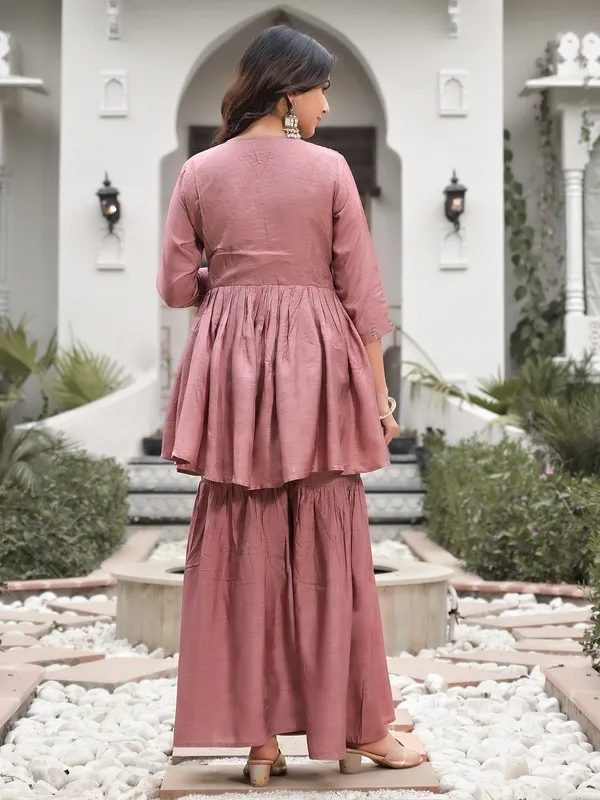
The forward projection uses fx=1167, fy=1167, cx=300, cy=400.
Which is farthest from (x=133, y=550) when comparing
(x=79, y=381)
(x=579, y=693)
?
(x=579, y=693)

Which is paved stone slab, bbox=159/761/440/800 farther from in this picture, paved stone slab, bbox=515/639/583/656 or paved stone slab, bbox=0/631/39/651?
paved stone slab, bbox=0/631/39/651

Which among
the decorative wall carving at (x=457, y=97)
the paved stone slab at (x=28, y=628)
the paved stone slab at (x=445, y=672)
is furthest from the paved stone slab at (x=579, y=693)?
the decorative wall carving at (x=457, y=97)

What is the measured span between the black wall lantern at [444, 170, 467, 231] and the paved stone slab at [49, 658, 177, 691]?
277 inches

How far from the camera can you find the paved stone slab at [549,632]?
4.74 metres

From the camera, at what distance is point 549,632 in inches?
190

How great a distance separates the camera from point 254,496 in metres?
2.68

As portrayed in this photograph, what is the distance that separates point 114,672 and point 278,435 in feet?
5.72

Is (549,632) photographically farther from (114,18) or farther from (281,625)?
(114,18)

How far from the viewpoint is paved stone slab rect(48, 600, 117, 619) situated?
542cm

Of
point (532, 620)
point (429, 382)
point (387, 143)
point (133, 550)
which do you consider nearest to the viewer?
point (532, 620)

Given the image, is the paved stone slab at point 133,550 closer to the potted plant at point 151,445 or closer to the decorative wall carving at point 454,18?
the potted plant at point 151,445

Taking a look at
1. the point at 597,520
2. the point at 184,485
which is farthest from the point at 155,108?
the point at 597,520

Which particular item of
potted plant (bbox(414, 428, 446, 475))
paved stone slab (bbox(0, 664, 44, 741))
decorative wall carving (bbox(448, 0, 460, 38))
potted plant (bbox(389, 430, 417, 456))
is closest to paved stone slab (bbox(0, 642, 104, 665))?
paved stone slab (bbox(0, 664, 44, 741))

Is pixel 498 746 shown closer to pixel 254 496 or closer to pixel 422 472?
pixel 254 496
